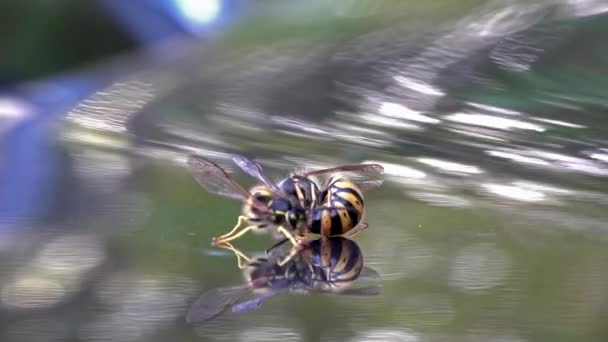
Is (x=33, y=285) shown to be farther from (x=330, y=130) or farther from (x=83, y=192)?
(x=330, y=130)

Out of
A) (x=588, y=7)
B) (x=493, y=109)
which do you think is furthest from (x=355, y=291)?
(x=588, y=7)

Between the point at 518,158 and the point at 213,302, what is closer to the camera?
the point at 213,302

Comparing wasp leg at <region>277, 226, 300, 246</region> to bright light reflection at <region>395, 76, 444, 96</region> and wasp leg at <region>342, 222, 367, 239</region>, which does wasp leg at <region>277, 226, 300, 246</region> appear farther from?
bright light reflection at <region>395, 76, 444, 96</region>

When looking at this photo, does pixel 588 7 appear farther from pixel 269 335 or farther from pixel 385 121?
pixel 269 335

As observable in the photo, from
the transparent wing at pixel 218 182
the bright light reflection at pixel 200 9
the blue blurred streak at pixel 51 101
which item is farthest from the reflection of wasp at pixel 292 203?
the bright light reflection at pixel 200 9

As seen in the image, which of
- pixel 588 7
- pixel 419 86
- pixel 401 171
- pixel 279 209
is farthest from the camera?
pixel 588 7

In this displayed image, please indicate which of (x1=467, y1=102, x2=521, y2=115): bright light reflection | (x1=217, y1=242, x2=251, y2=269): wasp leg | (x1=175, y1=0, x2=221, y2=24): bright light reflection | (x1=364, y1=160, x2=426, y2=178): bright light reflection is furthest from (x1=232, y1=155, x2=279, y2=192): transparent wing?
(x1=175, y1=0, x2=221, y2=24): bright light reflection

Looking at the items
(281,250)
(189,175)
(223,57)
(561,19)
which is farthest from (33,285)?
(561,19)
